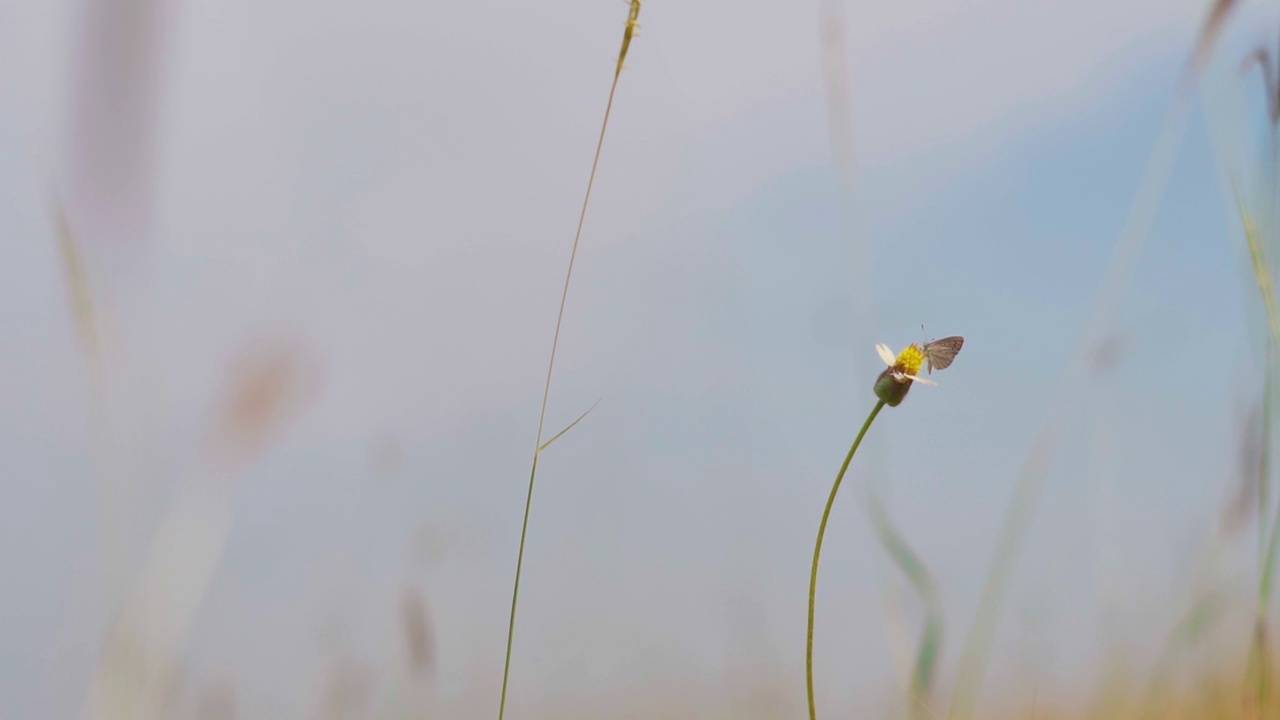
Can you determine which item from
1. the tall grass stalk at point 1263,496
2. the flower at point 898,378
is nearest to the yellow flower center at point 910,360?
the flower at point 898,378

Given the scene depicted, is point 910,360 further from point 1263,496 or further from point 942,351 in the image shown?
point 1263,496

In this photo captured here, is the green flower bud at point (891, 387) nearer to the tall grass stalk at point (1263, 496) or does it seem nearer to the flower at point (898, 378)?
the flower at point (898, 378)

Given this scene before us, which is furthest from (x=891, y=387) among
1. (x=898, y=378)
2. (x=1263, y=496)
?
(x=1263, y=496)

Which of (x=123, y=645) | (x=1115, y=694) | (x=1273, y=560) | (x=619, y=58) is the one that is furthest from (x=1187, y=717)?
(x=123, y=645)

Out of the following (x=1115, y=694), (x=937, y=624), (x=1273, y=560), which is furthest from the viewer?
(x=1115, y=694)

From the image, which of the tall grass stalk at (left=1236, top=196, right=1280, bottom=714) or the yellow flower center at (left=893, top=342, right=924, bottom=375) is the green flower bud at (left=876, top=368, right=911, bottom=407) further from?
the tall grass stalk at (left=1236, top=196, right=1280, bottom=714)

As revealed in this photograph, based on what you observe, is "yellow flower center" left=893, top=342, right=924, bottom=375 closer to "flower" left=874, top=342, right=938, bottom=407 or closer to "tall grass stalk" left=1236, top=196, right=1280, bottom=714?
"flower" left=874, top=342, right=938, bottom=407

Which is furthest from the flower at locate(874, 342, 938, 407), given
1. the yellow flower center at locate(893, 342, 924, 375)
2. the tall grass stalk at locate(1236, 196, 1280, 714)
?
the tall grass stalk at locate(1236, 196, 1280, 714)

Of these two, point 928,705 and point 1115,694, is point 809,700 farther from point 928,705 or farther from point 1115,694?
point 1115,694
